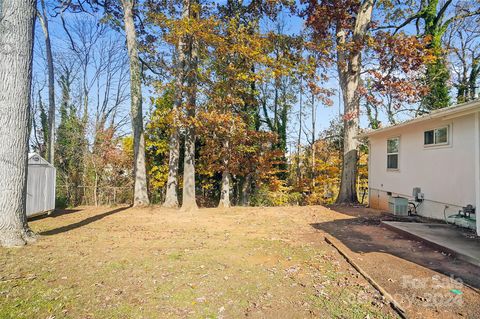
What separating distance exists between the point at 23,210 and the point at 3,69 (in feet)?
8.05

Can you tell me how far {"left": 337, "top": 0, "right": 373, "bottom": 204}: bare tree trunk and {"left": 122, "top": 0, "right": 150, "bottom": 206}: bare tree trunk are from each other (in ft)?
26.0

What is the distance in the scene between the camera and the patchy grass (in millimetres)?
2713

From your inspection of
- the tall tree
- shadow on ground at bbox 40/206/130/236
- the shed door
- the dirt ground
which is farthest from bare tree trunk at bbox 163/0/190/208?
the tall tree

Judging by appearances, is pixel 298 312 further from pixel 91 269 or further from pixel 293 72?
pixel 293 72

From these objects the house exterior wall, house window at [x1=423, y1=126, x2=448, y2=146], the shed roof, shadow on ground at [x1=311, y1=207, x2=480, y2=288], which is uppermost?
the shed roof

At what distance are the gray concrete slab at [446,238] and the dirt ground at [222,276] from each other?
0.74ft

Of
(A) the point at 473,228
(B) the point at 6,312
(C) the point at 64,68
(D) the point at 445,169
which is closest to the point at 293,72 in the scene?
(D) the point at 445,169

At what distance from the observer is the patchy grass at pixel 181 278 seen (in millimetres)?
2713

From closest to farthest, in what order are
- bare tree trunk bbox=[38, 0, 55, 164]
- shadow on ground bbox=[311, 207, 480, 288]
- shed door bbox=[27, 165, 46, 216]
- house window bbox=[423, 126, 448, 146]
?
shadow on ground bbox=[311, 207, 480, 288] → house window bbox=[423, 126, 448, 146] → shed door bbox=[27, 165, 46, 216] → bare tree trunk bbox=[38, 0, 55, 164]

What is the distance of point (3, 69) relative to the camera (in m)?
4.61

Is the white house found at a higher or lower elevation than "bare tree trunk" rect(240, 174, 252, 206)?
higher

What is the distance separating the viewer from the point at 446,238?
16.4 ft

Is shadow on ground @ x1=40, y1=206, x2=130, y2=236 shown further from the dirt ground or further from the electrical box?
the electrical box

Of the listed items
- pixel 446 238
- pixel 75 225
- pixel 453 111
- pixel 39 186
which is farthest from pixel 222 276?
pixel 39 186
